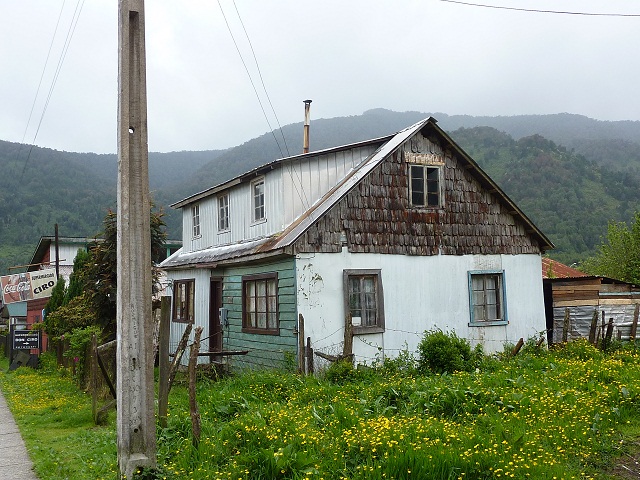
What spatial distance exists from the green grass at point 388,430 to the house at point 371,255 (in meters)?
3.00

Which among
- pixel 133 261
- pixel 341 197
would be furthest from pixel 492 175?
pixel 133 261

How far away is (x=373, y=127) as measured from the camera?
174000mm

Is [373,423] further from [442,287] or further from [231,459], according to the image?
[442,287]

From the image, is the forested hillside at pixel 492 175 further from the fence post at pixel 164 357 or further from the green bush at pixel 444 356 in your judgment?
the fence post at pixel 164 357

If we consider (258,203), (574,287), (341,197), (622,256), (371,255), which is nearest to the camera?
(341,197)

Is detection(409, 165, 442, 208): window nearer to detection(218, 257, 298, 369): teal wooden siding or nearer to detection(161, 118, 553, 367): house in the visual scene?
detection(161, 118, 553, 367): house

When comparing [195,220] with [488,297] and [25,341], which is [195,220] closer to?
[25,341]

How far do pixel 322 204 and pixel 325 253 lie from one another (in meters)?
1.49

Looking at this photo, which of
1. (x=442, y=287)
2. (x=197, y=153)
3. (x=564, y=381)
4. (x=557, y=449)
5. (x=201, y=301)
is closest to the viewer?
(x=557, y=449)

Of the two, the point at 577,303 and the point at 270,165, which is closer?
the point at 270,165

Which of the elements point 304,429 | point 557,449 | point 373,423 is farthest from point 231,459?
point 557,449

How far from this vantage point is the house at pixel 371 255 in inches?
580

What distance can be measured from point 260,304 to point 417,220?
14.9ft

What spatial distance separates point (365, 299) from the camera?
50.2ft
